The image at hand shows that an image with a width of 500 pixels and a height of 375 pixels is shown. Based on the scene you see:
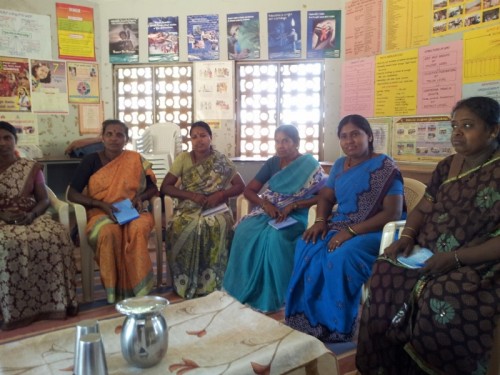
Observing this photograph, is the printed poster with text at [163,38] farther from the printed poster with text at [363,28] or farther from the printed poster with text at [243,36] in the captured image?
the printed poster with text at [363,28]

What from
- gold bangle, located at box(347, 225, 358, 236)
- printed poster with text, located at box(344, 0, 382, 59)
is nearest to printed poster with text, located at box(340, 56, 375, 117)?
printed poster with text, located at box(344, 0, 382, 59)

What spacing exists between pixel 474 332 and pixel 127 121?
445 cm

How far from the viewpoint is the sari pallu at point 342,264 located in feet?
7.59

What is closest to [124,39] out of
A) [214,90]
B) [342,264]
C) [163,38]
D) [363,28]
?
[163,38]

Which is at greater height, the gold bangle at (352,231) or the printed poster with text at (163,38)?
the printed poster with text at (163,38)

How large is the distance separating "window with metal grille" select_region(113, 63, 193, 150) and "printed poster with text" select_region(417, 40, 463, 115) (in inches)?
101

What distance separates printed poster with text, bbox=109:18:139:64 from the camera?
201 inches

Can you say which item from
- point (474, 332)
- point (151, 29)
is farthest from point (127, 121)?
point (474, 332)

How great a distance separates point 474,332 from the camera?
1640 mm

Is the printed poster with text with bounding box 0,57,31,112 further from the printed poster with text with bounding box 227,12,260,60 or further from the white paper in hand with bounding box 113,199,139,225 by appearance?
the white paper in hand with bounding box 113,199,139,225

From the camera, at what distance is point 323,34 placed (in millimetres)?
4582

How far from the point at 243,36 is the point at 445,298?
3.79 metres

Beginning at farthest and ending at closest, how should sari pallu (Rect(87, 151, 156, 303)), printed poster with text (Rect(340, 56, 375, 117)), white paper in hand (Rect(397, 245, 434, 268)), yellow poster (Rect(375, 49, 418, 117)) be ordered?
printed poster with text (Rect(340, 56, 375, 117)) < yellow poster (Rect(375, 49, 418, 117)) < sari pallu (Rect(87, 151, 156, 303)) < white paper in hand (Rect(397, 245, 434, 268))

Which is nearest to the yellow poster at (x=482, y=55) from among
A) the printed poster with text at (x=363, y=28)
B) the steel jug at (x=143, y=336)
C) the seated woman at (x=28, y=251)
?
the printed poster with text at (x=363, y=28)
